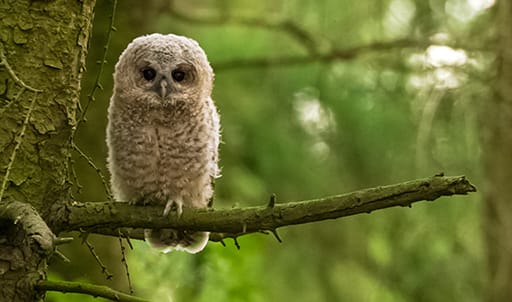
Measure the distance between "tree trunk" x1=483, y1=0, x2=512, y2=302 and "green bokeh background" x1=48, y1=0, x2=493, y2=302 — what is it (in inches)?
2.8

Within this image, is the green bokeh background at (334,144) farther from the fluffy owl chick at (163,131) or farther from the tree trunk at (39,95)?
the tree trunk at (39,95)

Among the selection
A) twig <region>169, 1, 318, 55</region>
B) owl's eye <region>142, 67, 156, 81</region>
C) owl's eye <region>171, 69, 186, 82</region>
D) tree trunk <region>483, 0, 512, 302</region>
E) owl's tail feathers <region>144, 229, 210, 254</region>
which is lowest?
owl's tail feathers <region>144, 229, 210, 254</region>

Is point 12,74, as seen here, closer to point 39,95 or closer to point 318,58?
point 39,95

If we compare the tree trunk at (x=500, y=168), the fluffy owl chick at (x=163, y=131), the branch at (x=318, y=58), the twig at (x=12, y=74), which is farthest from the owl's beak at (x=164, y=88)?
the tree trunk at (x=500, y=168)

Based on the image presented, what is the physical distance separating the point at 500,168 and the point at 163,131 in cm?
220

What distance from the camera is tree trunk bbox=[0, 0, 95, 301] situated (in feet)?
6.57

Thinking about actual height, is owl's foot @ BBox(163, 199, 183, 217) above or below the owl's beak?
below

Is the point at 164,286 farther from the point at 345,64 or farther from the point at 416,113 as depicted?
the point at 345,64

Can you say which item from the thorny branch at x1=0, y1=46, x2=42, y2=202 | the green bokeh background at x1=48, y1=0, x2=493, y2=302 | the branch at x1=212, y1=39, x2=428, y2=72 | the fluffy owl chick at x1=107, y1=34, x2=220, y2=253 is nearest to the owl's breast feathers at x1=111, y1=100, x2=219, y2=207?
the fluffy owl chick at x1=107, y1=34, x2=220, y2=253

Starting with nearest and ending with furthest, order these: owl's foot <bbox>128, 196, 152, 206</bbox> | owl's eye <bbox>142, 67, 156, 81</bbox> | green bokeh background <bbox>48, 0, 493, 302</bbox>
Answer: owl's foot <bbox>128, 196, 152, 206</bbox>
owl's eye <bbox>142, 67, 156, 81</bbox>
green bokeh background <bbox>48, 0, 493, 302</bbox>

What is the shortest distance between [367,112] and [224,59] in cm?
71

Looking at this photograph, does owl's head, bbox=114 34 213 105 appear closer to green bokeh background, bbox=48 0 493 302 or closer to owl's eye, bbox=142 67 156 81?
owl's eye, bbox=142 67 156 81

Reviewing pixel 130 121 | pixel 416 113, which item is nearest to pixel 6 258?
pixel 130 121

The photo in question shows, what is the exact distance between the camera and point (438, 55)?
396 cm
